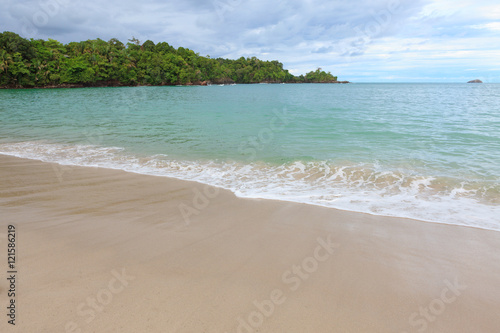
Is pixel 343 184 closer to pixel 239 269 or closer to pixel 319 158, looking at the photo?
pixel 319 158

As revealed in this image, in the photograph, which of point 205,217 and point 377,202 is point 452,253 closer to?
point 377,202

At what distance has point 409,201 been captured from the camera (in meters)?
5.29

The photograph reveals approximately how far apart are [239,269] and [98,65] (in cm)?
10522

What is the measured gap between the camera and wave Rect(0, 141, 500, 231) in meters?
4.88

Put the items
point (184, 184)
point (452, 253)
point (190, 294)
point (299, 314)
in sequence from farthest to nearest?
point (184, 184) → point (452, 253) → point (190, 294) → point (299, 314)

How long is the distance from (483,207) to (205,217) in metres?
5.04

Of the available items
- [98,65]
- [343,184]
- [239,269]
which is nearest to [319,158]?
[343,184]

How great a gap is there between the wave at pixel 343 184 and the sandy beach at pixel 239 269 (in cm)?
50

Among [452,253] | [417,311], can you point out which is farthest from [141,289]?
[452,253]

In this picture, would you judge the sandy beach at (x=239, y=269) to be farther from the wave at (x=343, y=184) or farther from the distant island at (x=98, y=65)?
the distant island at (x=98, y=65)

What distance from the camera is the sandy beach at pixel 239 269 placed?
2281mm

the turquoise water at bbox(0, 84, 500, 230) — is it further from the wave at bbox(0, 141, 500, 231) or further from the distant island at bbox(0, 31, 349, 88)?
the distant island at bbox(0, 31, 349, 88)

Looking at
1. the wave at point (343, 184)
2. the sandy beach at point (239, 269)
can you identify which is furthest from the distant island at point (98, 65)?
the sandy beach at point (239, 269)

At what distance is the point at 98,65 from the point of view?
89.3m
